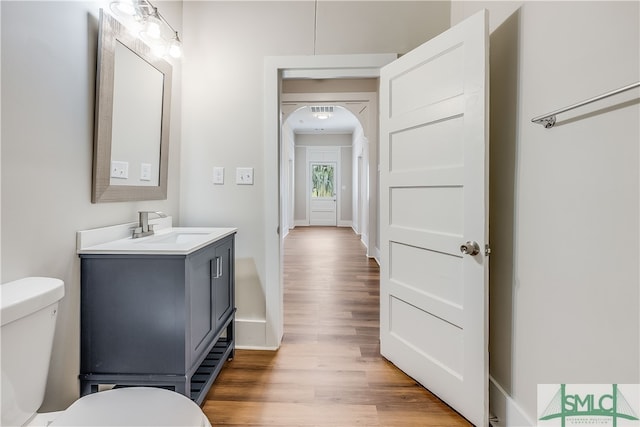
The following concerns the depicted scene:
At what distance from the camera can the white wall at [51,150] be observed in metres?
1.03

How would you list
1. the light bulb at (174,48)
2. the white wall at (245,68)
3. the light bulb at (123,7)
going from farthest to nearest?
1. the white wall at (245,68)
2. the light bulb at (174,48)
3. the light bulb at (123,7)

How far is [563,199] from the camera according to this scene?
44.3 inches

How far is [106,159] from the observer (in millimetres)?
1440

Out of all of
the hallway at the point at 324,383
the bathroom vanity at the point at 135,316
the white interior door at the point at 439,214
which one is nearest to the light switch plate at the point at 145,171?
the bathroom vanity at the point at 135,316

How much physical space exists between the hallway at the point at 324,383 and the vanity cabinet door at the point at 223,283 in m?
0.37

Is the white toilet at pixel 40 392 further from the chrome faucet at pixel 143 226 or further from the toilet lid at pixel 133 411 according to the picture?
the chrome faucet at pixel 143 226

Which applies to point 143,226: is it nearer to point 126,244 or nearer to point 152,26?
point 126,244

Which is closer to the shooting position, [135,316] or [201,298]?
[135,316]

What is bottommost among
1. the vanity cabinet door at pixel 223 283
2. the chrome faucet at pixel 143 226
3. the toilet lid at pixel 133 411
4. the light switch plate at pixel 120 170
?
the toilet lid at pixel 133 411

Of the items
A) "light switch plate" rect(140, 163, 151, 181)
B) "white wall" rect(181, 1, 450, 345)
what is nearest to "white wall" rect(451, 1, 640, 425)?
"white wall" rect(181, 1, 450, 345)

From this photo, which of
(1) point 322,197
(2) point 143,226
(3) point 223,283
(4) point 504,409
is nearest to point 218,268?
(3) point 223,283

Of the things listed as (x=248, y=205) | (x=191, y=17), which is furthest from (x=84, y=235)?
(x=191, y=17)

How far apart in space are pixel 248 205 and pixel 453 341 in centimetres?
150

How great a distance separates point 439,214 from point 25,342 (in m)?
1.71
